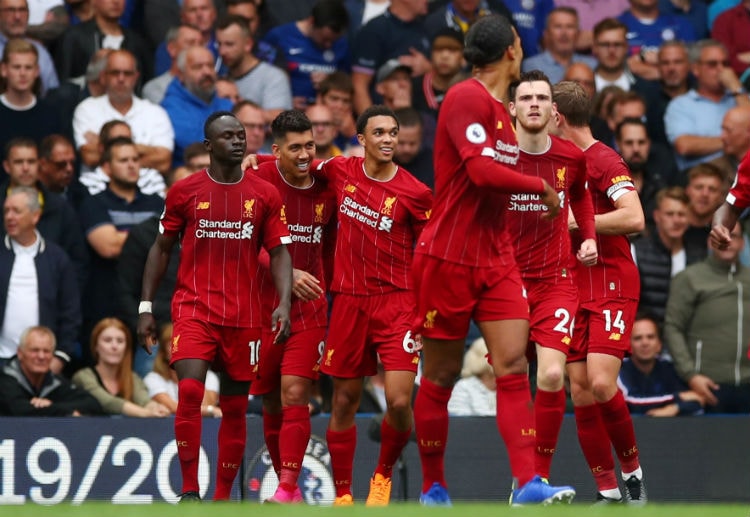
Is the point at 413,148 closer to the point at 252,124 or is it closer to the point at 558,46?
the point at 252,124

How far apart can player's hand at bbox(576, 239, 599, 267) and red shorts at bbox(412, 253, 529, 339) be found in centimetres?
116

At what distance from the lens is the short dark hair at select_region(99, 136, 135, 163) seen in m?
15.0

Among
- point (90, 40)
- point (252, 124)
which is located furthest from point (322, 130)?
point (90, 40)

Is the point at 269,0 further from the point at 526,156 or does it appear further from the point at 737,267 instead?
the point at 526,156

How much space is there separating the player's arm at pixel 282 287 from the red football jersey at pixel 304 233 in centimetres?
40

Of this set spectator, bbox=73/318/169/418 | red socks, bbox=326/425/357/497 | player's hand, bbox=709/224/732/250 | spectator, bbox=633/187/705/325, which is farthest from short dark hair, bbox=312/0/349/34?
player's hand, bbox=709/224/732/250

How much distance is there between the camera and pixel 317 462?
13977 mm

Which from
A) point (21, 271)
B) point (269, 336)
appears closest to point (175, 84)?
point (21, 271)

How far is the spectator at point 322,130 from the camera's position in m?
15.7

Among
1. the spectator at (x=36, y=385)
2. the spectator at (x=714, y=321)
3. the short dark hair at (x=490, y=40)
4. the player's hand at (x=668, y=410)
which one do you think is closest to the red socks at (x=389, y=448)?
the short dark hair at (x=490, y=40)

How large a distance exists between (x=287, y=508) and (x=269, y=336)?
327cm

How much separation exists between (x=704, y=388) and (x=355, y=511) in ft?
22.7

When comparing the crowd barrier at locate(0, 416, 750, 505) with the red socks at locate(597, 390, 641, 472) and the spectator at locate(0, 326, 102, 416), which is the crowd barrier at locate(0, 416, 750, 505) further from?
the red socks at locate(597, 390, 641, 472)

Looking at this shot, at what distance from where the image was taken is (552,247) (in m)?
11.4
